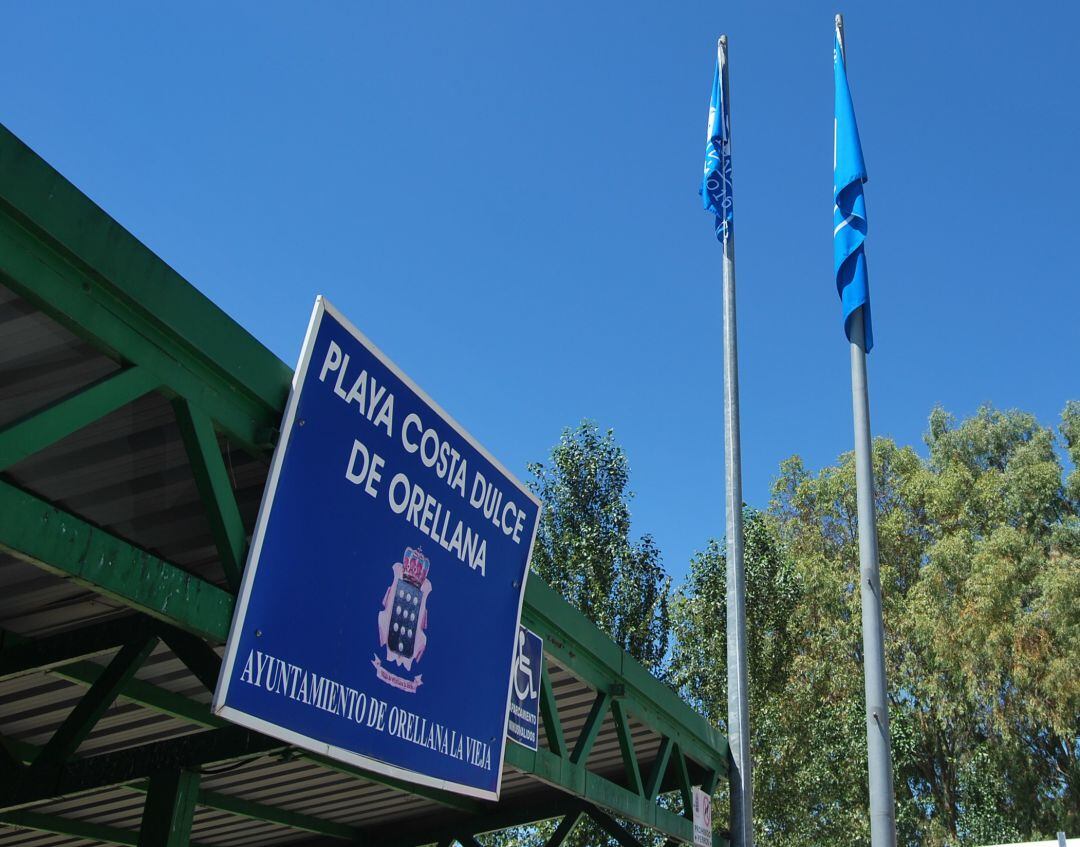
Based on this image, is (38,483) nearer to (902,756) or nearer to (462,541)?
(462,541)

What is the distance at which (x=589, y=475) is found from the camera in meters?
24.3

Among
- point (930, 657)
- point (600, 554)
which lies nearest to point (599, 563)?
point (600, 554)

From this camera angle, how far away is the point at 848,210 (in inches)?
404

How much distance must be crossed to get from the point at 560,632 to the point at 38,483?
11.4 ft

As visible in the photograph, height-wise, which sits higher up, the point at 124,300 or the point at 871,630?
the point at 871,630

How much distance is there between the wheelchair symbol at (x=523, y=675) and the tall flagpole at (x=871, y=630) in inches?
99.7

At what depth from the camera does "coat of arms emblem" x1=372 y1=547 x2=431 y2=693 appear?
4.79m

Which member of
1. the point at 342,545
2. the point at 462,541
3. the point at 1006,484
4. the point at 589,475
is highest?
the point at 1006,484

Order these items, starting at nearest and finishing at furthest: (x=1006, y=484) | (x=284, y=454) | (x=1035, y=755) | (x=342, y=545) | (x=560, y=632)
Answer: (x=284, y=454) < (x=342, y=545) < (x=560, y=632) < (x=1035, y=755) < (x=1006, y=484)

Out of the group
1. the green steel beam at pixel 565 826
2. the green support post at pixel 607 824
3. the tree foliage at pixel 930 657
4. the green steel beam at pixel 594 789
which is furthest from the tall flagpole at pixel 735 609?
the tree foliage at pixel 930 657

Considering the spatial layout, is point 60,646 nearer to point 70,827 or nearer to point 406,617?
point 406,617

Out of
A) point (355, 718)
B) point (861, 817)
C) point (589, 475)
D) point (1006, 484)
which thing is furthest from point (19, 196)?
point (1006, 484)

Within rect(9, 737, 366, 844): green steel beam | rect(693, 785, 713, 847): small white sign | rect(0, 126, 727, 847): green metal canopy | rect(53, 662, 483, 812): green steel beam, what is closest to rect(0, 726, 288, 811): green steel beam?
rect(0, 126, 727, 847): green metal canopy

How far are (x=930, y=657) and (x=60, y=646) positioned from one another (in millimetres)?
25091
